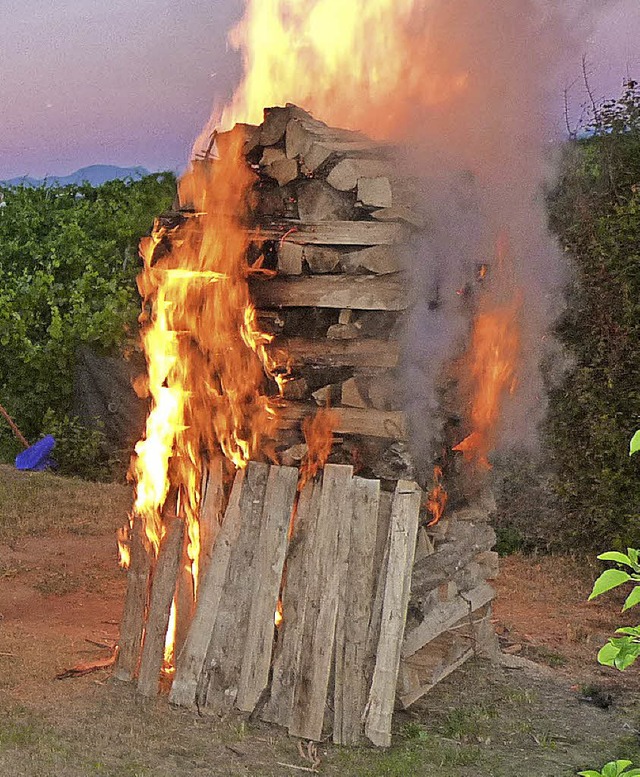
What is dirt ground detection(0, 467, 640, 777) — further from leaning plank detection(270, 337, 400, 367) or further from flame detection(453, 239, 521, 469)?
leaning plank detection(270, 337, 400, 367)

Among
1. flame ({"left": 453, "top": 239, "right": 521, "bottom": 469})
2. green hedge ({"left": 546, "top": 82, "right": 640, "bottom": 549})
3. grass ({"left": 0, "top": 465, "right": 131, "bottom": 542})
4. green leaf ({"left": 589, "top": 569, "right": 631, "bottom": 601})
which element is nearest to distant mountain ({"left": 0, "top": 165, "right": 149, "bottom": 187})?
grass ({"left": 0, "top": 465, "right": 131, "bottom": 542})

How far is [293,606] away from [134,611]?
1.06 metres

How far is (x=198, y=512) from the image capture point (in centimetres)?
568

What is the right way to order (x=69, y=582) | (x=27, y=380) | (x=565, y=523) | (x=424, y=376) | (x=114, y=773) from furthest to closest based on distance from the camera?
(x=27, y=380)
(x=565, y=523)
(x=69, y=582)
(x=424, y=376)
(x=114, y=773)

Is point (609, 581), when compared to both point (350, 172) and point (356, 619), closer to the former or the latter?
point (356, 619)

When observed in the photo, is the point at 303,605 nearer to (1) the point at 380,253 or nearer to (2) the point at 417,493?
(2) the point at 417,493

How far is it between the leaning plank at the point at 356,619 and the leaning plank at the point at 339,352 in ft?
2.12

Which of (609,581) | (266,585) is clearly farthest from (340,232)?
(609,581)

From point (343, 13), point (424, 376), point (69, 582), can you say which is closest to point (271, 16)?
point (343, 13)

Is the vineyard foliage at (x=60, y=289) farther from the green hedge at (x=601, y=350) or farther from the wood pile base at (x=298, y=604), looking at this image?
the wood pile base at (x=298, y=604)

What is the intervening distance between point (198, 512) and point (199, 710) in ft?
3.51

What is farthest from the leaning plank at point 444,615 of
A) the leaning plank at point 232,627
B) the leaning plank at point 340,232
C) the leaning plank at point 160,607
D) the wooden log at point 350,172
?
the wooden log at point 350,172

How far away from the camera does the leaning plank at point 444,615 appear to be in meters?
5.61

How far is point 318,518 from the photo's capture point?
5270mm
